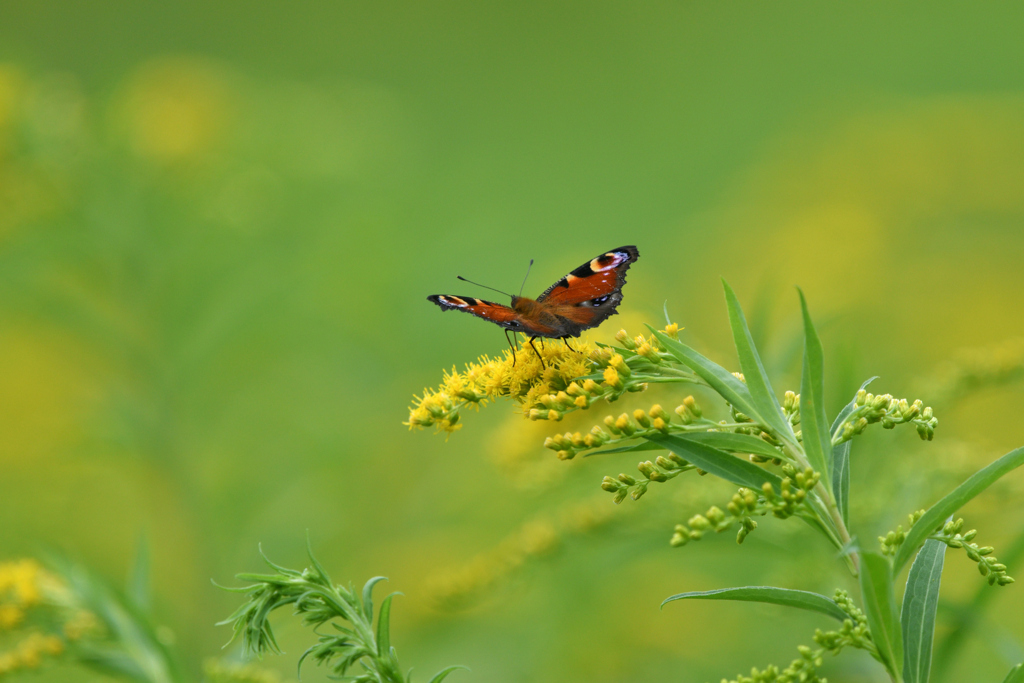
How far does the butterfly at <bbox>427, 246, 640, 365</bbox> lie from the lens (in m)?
1.94

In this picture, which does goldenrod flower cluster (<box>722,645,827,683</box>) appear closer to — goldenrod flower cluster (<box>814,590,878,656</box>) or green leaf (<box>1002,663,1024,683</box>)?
goldenrod flower cluster (<box>814,590,878,656</box>)

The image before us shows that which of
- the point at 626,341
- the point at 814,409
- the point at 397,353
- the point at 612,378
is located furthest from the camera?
the point at 397,353

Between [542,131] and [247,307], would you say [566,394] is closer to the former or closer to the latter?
[247,307]

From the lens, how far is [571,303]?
6.85 feet

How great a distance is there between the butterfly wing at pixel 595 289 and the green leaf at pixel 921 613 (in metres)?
0.95

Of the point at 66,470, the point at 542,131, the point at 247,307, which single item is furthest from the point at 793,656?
the point at 542,131

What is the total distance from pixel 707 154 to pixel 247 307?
9.56 meters

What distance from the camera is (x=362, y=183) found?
5.10 metres

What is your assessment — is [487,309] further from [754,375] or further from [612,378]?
[754,375]

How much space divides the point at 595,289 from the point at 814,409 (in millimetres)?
919

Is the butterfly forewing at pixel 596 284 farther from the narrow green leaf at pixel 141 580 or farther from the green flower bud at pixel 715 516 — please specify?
the narrow green leaf at pixel 141 580

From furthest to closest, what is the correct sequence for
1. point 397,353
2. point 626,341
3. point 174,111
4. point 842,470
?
point 397,353, point 174,111, point 626,341, point 842,470

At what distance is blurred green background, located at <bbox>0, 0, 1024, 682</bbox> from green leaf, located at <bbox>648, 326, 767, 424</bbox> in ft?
2.67

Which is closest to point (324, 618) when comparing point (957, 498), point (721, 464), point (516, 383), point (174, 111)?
point (516, 383)
